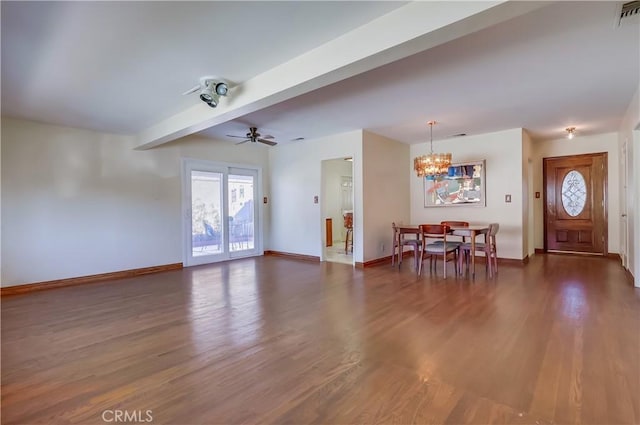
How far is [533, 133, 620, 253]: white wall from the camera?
6.44 metres

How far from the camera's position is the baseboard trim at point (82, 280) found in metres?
4.45

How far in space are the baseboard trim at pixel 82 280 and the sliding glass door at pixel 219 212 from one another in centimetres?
51

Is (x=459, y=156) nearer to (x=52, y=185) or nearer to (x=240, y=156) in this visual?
(x=240, y=156)

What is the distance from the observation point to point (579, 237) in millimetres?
6879

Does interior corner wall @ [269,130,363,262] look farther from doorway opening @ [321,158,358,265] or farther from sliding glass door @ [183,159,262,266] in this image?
doorway opening @ [321,158,358,265]

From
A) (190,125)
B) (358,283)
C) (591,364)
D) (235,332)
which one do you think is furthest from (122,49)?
(591,364)

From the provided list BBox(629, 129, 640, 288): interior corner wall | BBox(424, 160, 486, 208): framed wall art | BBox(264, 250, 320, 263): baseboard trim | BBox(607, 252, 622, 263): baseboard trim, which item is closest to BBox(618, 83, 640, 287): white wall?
BBox(629, 129, 640, 288): interior corner wall

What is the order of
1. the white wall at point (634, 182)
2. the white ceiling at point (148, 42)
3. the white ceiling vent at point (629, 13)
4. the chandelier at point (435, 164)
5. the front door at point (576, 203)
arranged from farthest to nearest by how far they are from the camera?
the front door at point (576, 203) < the chandelier at point (435, 164) < the white wall at point (634, 182) < the white ceiling vent at point (629, 13) < the white ceiling at point (148, 42)

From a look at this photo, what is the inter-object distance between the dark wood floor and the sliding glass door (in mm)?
2093

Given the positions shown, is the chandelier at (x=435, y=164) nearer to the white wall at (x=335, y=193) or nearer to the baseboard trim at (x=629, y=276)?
the baseboard trim at (x=629, y=276)

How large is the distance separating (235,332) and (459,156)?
564 cm

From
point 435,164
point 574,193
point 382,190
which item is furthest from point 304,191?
point 574,193

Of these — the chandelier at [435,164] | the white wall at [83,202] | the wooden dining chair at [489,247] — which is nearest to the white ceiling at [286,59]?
the white wall at [83,202]

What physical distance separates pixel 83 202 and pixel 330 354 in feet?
15.6
